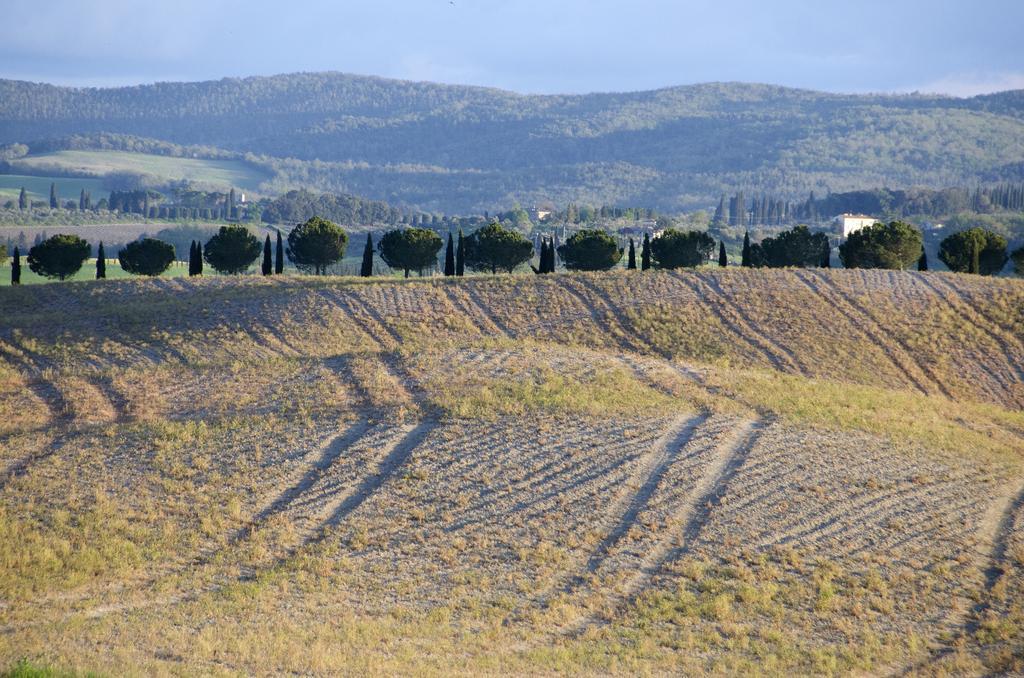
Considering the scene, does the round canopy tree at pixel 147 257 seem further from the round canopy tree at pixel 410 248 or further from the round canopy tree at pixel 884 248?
the round canopy tree at pixel 884 248

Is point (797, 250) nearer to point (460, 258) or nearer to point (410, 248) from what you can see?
point (460, 258)

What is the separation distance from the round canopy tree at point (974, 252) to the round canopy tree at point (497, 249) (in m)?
28.4

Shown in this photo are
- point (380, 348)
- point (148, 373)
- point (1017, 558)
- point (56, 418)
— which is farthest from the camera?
point (380, 348)

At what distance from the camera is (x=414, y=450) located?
3078cm

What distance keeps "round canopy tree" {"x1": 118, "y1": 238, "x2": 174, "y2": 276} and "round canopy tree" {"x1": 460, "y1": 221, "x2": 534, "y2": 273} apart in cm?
2208

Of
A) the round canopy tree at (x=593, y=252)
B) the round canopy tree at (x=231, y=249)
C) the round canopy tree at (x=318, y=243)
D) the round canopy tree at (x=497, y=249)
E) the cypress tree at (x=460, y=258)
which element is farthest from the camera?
the round canopy tree at (x=318, y=243)

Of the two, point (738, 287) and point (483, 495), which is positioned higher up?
point (738, 287)

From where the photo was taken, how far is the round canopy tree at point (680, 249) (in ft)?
252

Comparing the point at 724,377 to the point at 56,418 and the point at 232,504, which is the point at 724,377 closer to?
the point at 232,504

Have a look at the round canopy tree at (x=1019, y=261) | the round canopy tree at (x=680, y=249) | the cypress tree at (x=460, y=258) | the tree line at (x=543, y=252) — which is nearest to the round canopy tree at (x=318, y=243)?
the tree line at (x=543, y=252)

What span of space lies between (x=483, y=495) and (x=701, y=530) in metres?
5.61

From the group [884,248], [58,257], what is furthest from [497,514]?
[58,257]

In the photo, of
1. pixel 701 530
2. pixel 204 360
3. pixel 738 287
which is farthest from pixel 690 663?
pixel 738 287

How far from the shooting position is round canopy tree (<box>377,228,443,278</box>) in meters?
79.9
